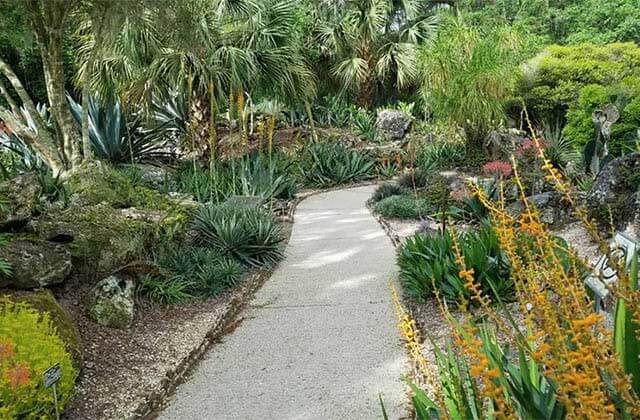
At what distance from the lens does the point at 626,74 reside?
13.7m

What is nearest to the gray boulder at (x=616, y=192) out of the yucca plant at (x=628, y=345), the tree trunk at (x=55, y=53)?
the yucca plant at (x=628, y=345)

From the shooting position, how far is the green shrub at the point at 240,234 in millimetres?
6180

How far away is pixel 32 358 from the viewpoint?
293 cm

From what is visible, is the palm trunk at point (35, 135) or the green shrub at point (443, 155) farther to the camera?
the green shrub at point (443, 155)

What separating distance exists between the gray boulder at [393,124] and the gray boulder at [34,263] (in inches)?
479

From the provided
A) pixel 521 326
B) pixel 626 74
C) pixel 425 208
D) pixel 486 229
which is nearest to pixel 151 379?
pixel 521 326

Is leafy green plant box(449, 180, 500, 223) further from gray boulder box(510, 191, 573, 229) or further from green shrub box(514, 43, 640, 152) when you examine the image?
green shrub box(514, 43, 640, 152)

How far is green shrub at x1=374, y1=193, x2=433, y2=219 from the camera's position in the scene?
27.8 ft

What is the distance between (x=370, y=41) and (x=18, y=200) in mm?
14992

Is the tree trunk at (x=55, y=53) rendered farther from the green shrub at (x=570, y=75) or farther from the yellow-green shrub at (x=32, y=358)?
the green shrub at (x=570, y=75)

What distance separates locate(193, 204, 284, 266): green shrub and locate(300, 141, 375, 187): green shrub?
5725 mm

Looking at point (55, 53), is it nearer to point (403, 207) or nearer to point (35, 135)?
point (35, 135)

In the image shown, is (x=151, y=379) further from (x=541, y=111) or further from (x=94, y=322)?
(x=541, y=111)

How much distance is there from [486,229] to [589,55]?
10842 mm
